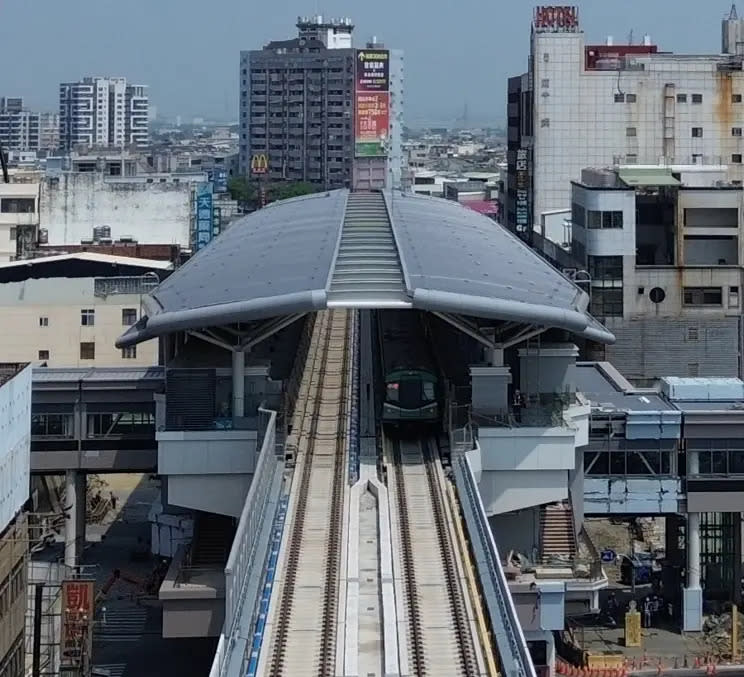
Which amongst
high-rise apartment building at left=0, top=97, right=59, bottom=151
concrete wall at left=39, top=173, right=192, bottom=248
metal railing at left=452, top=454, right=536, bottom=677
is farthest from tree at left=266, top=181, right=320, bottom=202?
metal railing at left=452, top=454, right=536, bottom=677

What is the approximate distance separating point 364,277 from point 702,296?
22079mm

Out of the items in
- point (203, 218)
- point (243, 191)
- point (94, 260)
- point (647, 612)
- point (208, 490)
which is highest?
point (243, 191)

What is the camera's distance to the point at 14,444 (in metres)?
22.6

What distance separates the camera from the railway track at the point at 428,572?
17859 mm

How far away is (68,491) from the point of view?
105 feet

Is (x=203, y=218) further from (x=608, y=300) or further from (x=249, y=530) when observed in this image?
(x=249, y=530)

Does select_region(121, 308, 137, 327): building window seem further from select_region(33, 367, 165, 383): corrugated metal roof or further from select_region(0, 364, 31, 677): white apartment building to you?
select_region(0, 364, 31, 677): white apartment building

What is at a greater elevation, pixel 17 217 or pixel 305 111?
pixel 305 111

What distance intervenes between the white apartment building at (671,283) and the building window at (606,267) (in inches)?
1.1

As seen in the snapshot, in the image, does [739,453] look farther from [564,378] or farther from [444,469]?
[444,469]

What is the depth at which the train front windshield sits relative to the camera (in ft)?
92.3

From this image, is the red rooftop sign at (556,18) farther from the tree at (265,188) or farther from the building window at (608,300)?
the tree at (265,188)

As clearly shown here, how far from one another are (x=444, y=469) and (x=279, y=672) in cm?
900

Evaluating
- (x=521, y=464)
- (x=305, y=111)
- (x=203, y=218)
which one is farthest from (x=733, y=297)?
(x=305, y=111)
